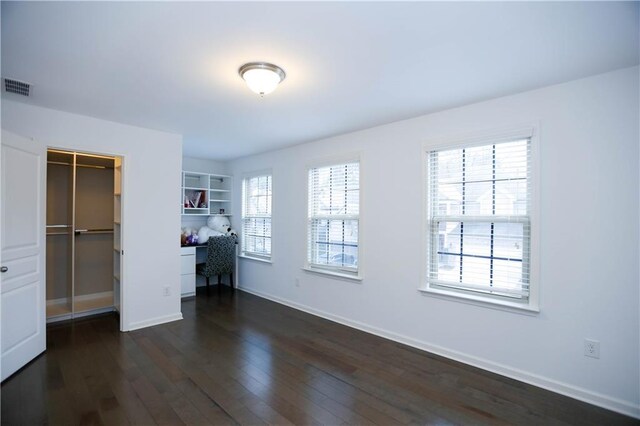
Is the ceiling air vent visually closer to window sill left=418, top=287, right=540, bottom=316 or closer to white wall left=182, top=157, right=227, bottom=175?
white wall left=182, top=157, right=227, bottom=175

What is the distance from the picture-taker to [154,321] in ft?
12.9

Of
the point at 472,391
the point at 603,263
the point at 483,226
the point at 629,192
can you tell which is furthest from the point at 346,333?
the point at 629,192

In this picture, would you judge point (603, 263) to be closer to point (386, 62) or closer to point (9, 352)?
point (386, 62)

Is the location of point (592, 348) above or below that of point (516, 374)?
above

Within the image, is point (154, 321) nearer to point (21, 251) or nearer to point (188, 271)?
point (188, 271)

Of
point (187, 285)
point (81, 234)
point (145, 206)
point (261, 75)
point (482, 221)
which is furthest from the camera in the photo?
point (187, 285)

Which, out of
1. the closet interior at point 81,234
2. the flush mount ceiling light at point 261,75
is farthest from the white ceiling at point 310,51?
the closet interior at point 81,234

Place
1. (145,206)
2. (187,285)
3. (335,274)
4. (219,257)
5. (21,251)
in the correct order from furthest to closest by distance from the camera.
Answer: (219,257)
(187,285)
(335,274)
(145,206)
(21,251)

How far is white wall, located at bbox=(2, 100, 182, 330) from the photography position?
3455 mm

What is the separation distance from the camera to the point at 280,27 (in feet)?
5.80

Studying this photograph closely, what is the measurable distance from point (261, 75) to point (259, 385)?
243 cm

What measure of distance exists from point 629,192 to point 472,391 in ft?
6.16

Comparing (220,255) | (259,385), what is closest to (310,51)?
(259,385)

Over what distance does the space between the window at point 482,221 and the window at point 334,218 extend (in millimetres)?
1058
